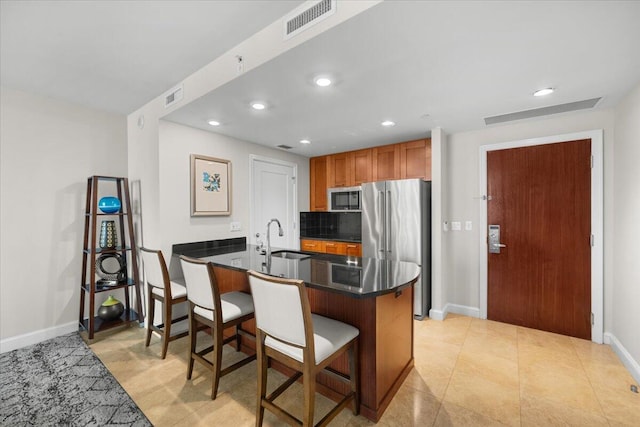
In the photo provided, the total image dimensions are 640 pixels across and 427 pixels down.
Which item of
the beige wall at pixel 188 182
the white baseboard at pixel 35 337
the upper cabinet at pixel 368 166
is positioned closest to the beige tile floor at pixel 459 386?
the white baseboard at pixel 35 337

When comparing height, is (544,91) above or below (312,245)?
above

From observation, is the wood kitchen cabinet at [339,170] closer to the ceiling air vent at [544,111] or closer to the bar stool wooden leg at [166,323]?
the ceiling air vent at [544,111]

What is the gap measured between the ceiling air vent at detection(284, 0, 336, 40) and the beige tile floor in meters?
2.37

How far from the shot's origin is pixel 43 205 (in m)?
2.86

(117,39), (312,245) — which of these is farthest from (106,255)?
(312,245)

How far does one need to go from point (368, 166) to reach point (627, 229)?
2759mm

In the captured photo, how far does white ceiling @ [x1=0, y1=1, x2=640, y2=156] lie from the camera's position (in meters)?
1.46

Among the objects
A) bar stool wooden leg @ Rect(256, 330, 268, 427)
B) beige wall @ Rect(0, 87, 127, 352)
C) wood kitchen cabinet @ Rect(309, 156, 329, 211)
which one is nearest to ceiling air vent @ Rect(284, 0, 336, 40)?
bar stool wooden leg @ Rect(256, 330, 268, 427)

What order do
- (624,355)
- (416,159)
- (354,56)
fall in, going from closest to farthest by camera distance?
1. (354,56)
2. (624,355)
3. (416,159)

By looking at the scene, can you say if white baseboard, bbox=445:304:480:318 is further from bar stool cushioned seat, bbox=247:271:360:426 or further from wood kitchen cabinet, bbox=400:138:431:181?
bar stool cushioned seat, bbox=247:271:360:426

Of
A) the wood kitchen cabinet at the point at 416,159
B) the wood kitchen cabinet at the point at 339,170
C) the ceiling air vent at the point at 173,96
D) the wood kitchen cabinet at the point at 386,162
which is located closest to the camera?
the ceiling air vent at the point at 173,96

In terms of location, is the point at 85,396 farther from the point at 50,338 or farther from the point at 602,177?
the point at 602,177

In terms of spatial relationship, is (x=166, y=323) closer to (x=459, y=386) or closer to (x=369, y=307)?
(x=369, y=307)

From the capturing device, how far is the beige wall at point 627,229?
2230 mm
